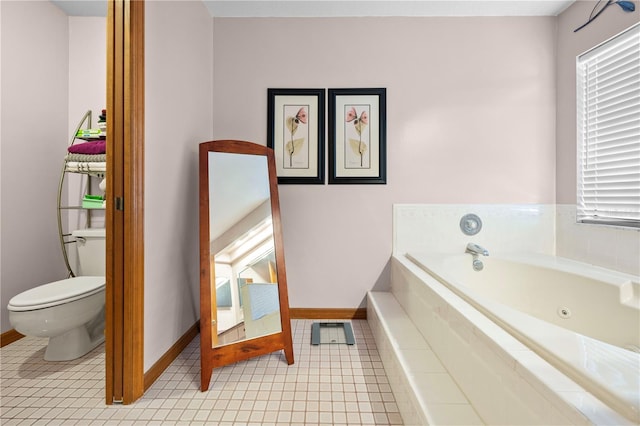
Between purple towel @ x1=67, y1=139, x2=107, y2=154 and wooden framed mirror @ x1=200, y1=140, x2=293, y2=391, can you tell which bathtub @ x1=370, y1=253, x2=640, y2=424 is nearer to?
wooden framed mirror @ x1=200, y1=140, x2=293, y2=391

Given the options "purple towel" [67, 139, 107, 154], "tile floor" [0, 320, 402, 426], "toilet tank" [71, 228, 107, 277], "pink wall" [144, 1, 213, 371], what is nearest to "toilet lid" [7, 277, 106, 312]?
"toilet tank" [71, 228, 107, 277]

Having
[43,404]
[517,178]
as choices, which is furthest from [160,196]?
[517,178]

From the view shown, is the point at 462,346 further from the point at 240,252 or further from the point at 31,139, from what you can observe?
the point at 31,139

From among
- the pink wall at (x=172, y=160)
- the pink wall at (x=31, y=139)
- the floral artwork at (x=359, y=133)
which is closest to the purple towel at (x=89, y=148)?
the pink wall at (x=31, y=139)

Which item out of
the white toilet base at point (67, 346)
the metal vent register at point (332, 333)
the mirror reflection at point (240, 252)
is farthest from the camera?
the metal vent register at point (332, 333)

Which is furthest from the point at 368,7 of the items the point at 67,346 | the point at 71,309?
the point at 67,346

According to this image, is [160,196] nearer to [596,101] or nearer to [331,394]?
[331,394]

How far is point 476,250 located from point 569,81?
1.35 m

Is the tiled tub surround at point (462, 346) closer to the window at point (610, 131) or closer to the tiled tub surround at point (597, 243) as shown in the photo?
the tiled tub surround at point (597, 243)

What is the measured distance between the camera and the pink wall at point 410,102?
2.31 meters

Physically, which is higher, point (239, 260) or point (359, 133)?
point (359, 133)

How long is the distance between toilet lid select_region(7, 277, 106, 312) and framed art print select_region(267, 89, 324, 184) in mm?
1339

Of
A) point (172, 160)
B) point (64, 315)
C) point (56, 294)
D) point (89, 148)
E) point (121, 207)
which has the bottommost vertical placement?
point (64, 315)

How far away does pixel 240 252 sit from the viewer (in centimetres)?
178
